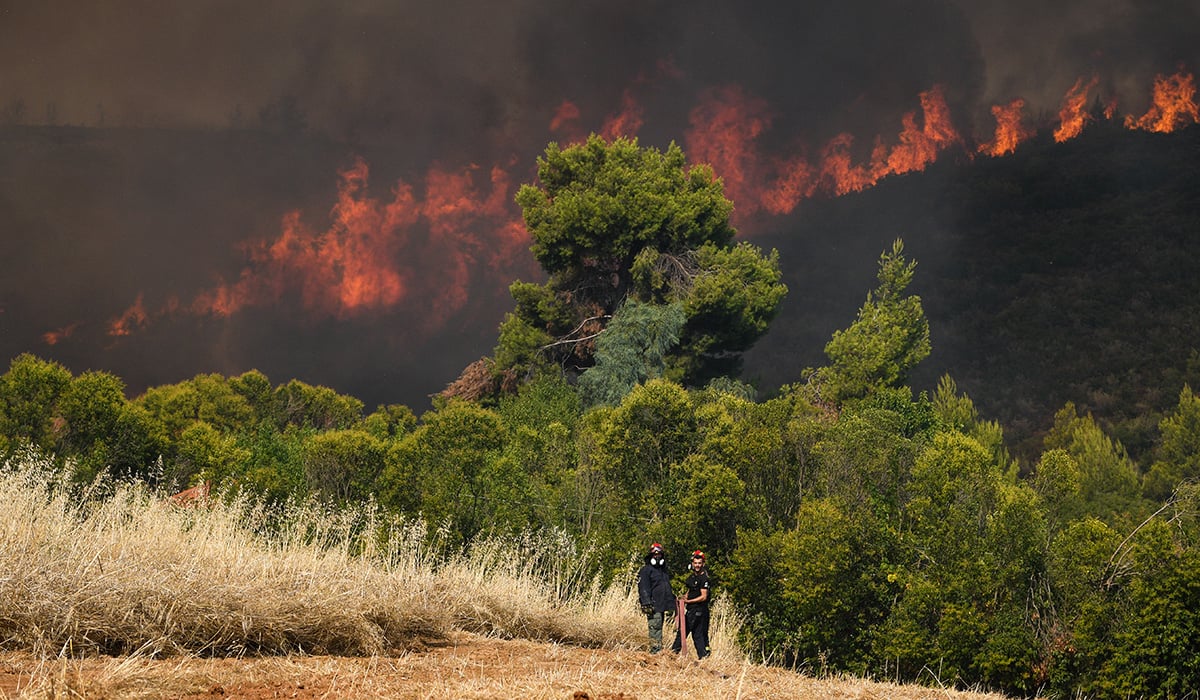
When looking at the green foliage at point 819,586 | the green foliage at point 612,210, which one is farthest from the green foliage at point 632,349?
the green foliage at point 819,586

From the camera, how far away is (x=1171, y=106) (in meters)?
87.0

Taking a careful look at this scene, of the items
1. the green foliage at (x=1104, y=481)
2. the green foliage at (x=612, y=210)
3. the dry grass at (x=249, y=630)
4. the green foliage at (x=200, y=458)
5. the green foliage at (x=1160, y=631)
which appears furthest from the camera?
the green foliage at (x=612, y=210)

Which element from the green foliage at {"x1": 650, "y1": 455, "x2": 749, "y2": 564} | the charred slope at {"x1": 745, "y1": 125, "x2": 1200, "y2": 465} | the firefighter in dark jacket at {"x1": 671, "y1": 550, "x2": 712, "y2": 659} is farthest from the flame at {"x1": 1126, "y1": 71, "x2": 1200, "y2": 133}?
the firefighter in dark jacket at {"x1": 671, "y1": 550, "x2": 712, "y2": 659}

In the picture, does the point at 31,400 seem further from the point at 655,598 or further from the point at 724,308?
the point at 724,308

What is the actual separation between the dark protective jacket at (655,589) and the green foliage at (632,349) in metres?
24.5

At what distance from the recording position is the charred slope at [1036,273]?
211 feet

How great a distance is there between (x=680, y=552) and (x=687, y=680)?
13276 millimetres

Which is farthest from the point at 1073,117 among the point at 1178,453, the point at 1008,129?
the point at 1178,453

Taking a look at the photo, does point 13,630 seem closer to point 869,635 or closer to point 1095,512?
point 869,635

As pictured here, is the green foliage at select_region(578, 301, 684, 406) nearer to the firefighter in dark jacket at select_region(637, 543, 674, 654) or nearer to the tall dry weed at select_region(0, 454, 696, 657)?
the firefighter in dark jacket at select_region(637, 543, 674, 654)

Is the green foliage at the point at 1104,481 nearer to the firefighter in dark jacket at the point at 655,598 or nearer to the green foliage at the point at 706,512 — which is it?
the green foliage at the point at 706,512

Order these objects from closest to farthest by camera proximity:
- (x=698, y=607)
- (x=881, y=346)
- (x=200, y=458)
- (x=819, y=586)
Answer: (x=698, y=607) → (x=819, y=586) → (x=200, y=458) → (x=881, y=346)

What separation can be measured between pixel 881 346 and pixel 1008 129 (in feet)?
204

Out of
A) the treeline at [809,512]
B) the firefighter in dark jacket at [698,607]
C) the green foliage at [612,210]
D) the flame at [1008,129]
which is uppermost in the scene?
the flame at [1008,129]
